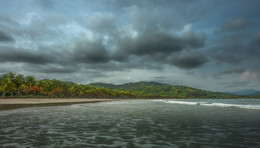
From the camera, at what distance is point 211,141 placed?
11.8 metres

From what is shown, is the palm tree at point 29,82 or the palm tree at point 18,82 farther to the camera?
the palm tree at point 29,82

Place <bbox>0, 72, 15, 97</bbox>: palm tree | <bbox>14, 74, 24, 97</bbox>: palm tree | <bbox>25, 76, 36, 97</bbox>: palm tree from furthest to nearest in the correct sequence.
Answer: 1. <bbox>25, 76, 36, 97</bbox>: palm tree
2. <bbox>14, 74, 24, 97</bbox>: palm tree
3. <bbox>0, 72, 15, 97</bbox>: palm tree

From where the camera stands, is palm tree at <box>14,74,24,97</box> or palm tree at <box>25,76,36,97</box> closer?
palm tree at <box>14,74,24,97</box>

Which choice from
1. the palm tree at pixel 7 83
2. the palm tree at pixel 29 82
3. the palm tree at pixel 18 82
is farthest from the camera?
the palm tree at pixel 29 82

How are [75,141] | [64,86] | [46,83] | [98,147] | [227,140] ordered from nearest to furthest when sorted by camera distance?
[98,147] < [75,141] < [227,140] < [46,83] < [64,86]

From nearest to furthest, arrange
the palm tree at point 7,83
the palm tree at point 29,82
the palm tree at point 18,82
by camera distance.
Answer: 1. the palm tree at point 7,83
2. the palm tree at point 18,82
3. the palm tree at point 29,82

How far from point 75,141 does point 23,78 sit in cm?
13714

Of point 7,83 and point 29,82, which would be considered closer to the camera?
point 7,83

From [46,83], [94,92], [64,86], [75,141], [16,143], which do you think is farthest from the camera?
[94,92]

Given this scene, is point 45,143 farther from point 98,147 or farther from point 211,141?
point 211,141

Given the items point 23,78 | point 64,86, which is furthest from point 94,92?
point 23,78

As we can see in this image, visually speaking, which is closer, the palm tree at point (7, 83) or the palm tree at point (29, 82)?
the palm tree at point (7, 83)

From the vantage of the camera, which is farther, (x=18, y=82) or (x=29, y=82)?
(x=29, y=82)

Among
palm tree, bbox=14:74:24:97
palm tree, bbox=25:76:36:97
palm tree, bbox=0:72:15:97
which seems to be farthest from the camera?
palm tree, bbox=25:76:36:97
